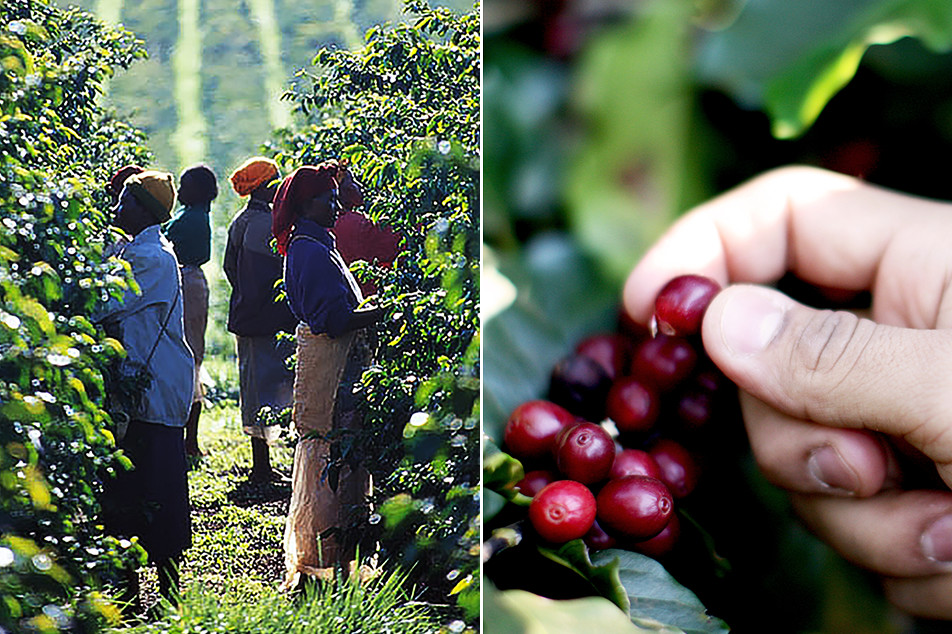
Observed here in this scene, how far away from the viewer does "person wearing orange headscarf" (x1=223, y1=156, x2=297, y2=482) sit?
2.21 ft

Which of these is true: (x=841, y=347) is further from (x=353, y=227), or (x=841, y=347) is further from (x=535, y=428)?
(x=353, y=227)

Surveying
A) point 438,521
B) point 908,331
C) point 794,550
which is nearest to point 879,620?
point 794,550

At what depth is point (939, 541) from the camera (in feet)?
2.08

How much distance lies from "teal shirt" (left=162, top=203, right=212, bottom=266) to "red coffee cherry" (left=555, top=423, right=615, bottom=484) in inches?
12.9

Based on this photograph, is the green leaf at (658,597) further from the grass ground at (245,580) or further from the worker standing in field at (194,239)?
the worker standing in field at (194,239)

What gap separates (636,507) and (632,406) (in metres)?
0.11

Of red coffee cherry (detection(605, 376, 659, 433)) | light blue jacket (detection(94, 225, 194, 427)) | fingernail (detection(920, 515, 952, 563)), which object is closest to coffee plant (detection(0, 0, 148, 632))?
light blue jacket (detection(94, 225, 194, 427))

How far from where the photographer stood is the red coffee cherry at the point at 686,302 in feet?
2.31

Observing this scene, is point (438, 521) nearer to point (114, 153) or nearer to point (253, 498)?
point (253, 498)

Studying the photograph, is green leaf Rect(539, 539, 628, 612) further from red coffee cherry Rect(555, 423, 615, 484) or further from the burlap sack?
the burlap sack

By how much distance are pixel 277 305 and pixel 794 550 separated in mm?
517

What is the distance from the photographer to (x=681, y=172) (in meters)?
0.92

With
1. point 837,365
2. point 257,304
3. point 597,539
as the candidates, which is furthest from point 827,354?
point 257,304

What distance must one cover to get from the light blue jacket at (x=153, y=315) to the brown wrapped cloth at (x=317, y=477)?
0.31 ft
